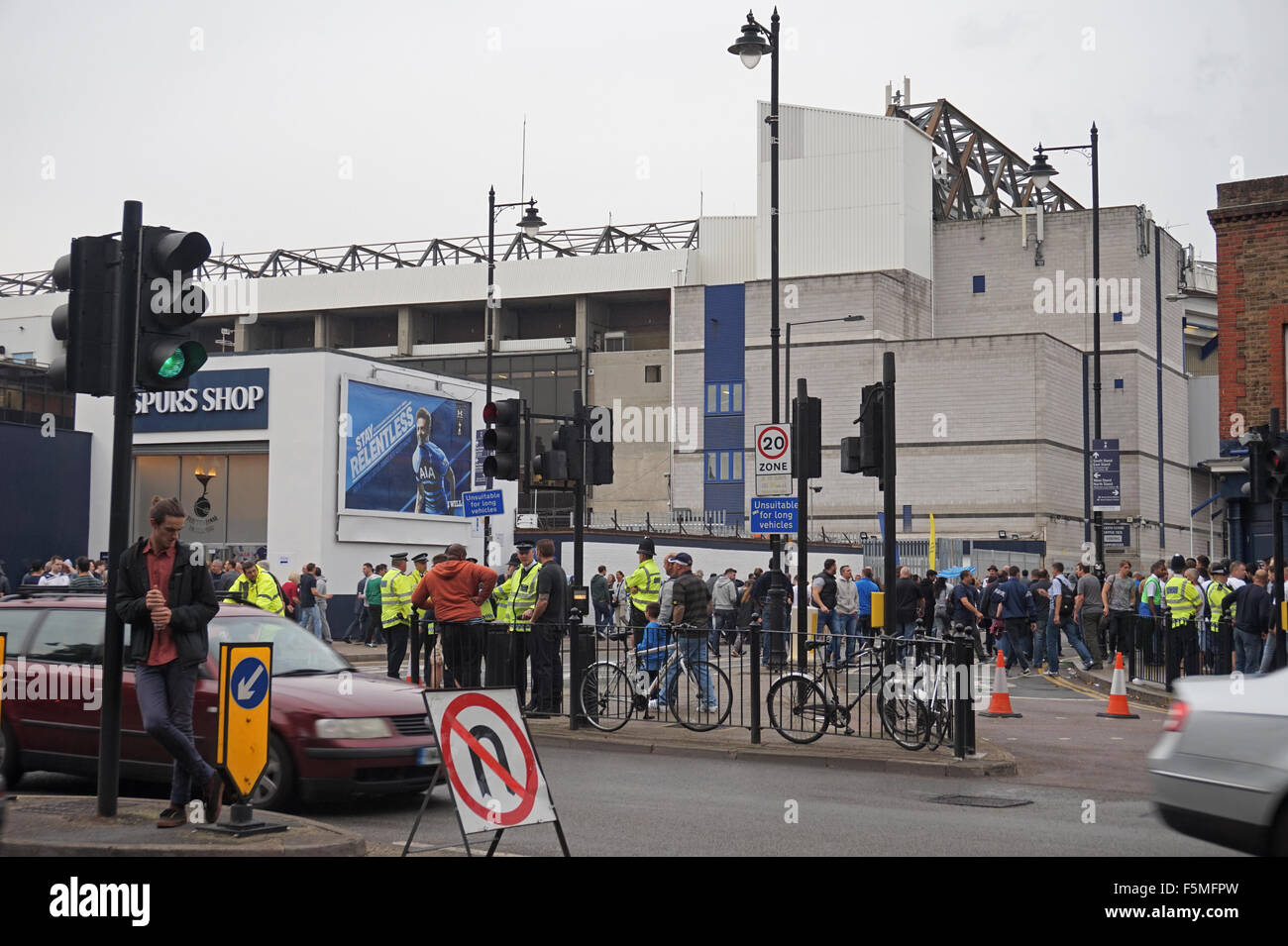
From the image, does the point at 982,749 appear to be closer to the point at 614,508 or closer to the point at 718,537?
the point at 718,537

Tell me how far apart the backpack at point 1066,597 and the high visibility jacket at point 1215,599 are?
4.49m

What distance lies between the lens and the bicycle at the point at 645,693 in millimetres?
14682

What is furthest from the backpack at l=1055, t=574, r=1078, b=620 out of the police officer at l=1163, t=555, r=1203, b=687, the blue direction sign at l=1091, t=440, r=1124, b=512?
the blue direction sign at l=1091, t=440, r=1124, b=512

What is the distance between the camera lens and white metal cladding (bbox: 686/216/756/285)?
219 feet

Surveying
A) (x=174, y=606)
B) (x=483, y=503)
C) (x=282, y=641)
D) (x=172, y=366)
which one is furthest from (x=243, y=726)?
(x=483, y=503)

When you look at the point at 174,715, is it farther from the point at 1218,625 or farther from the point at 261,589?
the point at 1218,625

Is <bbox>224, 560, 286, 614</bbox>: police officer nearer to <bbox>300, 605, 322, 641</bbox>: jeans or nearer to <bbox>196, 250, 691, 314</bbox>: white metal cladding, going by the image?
<bbox>300, 605, 322, 641</bbox>: jeans

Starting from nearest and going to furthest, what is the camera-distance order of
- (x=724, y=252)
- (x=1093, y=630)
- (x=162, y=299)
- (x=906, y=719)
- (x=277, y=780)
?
(x=162, y=299), (x=277, y=780), (x=906, y=719), (x=1093, y=630), (x=724, y=252)

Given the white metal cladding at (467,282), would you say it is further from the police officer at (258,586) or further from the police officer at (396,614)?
the police officer at (396,614)

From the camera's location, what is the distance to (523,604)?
15812 mm

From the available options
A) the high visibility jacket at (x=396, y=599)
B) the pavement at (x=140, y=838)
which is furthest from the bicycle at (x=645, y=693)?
the pavement at (x=140, y=838)

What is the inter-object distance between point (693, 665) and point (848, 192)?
5019cm

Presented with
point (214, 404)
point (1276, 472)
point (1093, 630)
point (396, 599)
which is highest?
point (214, 404)
